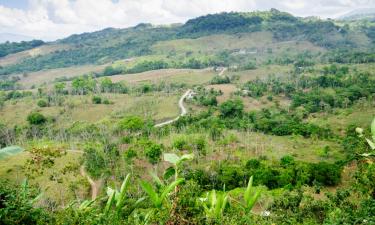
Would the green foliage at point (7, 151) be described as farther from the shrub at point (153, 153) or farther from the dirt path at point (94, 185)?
the shrub at point (153, 153)

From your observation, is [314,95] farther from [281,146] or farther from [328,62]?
[328,62]

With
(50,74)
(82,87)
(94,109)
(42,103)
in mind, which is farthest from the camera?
(50,74)

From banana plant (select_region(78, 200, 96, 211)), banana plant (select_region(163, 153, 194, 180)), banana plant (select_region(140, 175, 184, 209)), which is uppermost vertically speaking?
banana plant (select_region(163, 153, 194, 180))

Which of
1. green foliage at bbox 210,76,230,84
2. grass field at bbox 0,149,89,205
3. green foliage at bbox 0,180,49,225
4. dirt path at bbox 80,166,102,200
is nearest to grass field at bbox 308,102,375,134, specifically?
green foliage at bbox 210,76,230,84

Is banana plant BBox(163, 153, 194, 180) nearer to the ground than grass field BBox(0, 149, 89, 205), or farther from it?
farther from it

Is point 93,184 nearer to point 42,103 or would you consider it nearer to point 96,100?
point 96,100

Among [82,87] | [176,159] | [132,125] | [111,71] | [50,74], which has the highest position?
[176,159]

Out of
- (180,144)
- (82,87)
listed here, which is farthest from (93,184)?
(82,87)

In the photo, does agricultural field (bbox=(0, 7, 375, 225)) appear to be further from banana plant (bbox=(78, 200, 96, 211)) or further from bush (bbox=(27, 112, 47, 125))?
bush (bbox=(27, 112, 47, 125))

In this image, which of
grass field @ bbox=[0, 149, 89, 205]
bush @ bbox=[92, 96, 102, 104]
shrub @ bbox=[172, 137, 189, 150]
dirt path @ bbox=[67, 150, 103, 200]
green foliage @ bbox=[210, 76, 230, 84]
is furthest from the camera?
green foliage @ bbox=[210, 76, 230, 84]

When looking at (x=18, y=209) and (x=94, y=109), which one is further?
(x=94, y=109)

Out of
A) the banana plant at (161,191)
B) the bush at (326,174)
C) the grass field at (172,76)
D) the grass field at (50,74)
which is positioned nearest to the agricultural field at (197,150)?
the banana plant at (161,191)

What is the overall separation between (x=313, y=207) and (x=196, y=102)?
6681 centimetres

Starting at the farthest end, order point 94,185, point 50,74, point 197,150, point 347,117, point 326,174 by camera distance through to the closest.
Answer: point 50,74 → point 347,117 → point 197,150 → point 94,185 → point 326,174
